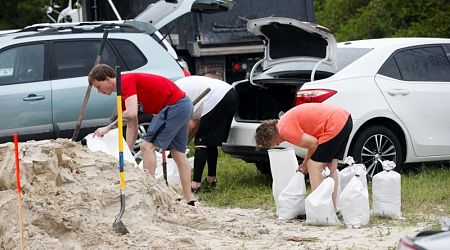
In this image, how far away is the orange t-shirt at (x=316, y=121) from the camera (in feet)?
30.3

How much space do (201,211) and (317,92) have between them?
2.15 m

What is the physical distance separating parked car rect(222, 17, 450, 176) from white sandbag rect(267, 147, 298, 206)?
3.05ft

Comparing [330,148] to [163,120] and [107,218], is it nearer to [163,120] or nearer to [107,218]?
[163,120]

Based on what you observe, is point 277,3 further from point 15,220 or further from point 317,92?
point 15,220

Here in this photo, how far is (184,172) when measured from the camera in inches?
399

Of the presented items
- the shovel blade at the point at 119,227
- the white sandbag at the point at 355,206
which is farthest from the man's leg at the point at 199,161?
the shovel blade at the point at 119,227

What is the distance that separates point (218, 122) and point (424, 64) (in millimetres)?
2387

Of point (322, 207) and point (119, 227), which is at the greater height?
point (119, 227)

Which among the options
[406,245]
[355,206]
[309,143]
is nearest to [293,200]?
[309,143]

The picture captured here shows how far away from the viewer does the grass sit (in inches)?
378

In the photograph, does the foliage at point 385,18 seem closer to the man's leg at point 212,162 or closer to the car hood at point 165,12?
the car hood at point 165,12

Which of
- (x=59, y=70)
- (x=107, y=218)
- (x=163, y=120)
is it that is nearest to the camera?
(x=107, y=218)

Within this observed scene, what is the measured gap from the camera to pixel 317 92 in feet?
35.0

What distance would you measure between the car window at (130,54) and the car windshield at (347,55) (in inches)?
96.9
